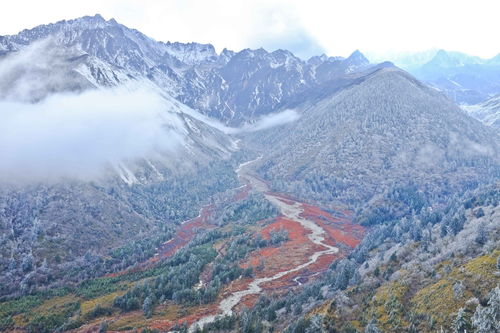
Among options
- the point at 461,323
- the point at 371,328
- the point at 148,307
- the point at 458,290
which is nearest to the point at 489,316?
the point at 461,323

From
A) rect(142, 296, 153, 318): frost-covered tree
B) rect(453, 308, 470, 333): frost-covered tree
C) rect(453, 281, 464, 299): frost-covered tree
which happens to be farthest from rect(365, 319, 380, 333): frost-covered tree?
rect(142, 296, 153, 318): frost-covered tree

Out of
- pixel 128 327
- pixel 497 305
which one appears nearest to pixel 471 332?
pixel 497 305

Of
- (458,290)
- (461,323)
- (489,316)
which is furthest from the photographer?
(458,290)

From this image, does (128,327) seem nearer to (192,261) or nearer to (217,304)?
(217,304)

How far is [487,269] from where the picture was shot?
9019 cm

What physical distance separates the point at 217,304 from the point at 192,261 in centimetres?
3881

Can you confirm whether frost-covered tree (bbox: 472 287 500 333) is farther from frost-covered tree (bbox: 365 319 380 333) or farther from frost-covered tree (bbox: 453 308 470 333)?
frost-covered tree (bbox: 365 319 380 333)

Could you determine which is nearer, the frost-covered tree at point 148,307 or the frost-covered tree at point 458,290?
the frost-covered tree at point 458,290

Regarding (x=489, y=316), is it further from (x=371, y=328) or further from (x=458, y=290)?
(x=371, y=328)

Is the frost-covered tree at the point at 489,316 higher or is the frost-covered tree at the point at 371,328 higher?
the frost-covered tree at the point at 489,316

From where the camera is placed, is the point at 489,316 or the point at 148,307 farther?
the point at 148,307

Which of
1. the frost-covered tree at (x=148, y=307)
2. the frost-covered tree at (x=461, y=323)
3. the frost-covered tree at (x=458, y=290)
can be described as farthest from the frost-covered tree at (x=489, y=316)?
the frost-covered tree at (x=148, y=307)

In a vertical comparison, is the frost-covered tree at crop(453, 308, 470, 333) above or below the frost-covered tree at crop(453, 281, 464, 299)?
below

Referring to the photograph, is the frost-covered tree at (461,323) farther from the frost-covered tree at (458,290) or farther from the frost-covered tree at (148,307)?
the frost-covered tree at (148,307)
